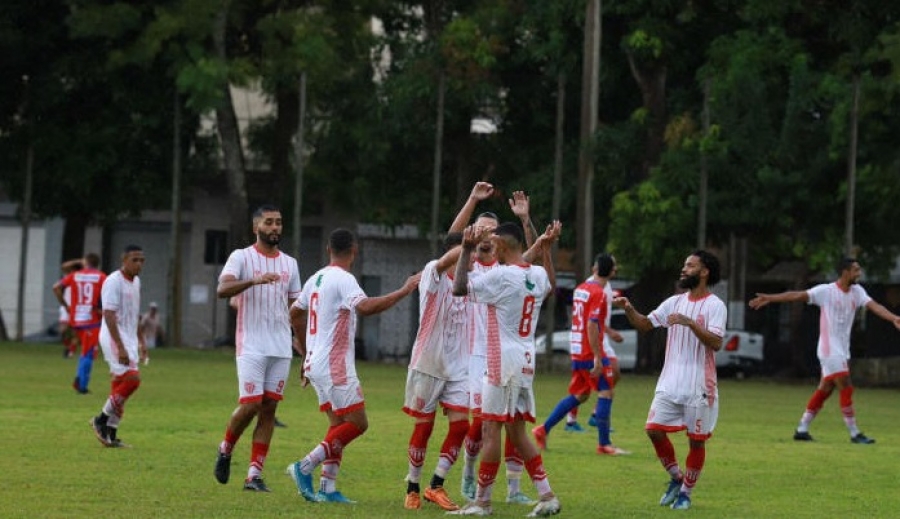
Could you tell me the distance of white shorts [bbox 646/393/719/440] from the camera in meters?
15.7

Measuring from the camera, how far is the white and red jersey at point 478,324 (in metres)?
15.5

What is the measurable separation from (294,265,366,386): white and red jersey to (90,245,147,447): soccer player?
5602mm

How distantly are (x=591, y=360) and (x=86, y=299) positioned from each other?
42.0ft

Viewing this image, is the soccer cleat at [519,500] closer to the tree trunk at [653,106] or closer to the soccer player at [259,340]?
the soccer player at [259,340]

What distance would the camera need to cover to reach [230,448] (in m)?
16.2

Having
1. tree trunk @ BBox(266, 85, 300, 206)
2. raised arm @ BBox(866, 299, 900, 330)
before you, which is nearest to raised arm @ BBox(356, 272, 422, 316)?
raised arm @ BBox(866, 299, 900, 330)

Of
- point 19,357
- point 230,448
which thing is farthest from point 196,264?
point 230,448

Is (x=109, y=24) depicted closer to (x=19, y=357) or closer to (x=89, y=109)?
(x=89, y=109)

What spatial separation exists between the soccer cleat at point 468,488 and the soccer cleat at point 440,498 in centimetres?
42

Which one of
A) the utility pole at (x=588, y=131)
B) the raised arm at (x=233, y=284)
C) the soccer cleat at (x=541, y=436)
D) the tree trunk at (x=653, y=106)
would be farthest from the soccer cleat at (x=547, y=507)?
the tree trunk at (x=653, y=106)

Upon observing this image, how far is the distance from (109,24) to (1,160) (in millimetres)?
6827

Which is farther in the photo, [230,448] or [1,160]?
[1,160]

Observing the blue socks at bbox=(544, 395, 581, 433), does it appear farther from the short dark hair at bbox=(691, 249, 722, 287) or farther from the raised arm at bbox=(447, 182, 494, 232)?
the raised arm at bbox=(447, 182, 494, 232)

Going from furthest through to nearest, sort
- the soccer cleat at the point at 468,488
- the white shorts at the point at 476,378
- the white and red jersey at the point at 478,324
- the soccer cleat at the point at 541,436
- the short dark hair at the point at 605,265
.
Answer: the short dark hair at the point at 605,265 < the soccer cleat at the point at 541,436 < the soccer cleat at the point at 468,488 < the white and red jersey at the point at 478,324 < the white shorts at the point at 476,378
